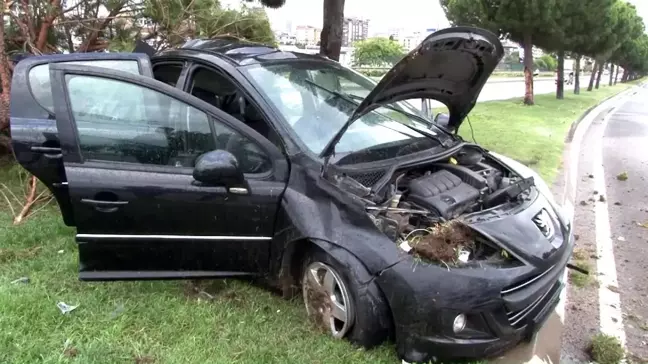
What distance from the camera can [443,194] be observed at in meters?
3.28

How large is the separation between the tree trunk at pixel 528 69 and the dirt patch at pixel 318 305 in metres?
19.8

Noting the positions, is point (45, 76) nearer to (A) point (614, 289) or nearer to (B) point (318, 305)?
(B) point (318, 305)

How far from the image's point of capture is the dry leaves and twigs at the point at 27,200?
17.3ft

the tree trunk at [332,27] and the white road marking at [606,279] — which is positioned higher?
the tree trunk at [332,27]

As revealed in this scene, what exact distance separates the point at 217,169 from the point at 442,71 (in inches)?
63.9

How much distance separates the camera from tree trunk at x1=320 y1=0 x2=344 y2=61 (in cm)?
789

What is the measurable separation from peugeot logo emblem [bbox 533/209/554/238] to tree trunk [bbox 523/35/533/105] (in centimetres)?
1912

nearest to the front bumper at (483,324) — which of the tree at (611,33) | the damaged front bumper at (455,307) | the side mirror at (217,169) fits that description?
the damaged front bumper at (455,307)

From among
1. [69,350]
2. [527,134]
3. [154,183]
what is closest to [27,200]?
[154,183]

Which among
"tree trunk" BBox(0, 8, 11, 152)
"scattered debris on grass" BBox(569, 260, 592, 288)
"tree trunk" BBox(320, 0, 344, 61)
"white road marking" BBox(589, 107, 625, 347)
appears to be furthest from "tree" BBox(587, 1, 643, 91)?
"tree trunk" BBox(0, 8, 11, 152)

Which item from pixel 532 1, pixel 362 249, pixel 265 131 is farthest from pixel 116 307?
pixel 532 1

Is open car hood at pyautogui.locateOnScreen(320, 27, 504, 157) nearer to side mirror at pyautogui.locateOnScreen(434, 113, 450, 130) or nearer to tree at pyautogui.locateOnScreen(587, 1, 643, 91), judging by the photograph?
side mirror at pyautogui.locateOnScreen(434, 113, 450, 130)

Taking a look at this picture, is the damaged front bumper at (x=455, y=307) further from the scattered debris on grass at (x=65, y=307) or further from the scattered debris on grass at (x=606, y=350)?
the scattered debris on grass at (x=65, y=307)

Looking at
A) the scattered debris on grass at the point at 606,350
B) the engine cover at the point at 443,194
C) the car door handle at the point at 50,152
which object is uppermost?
the car door handle at the point at 50,152
